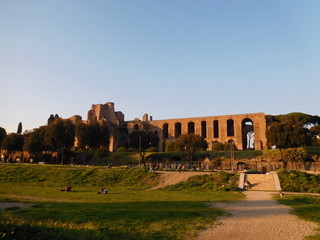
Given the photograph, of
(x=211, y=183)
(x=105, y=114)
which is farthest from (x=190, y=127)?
(x=211, y=183)

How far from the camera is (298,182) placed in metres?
23.3

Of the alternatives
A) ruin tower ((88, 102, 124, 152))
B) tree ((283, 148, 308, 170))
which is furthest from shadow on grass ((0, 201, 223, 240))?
ruin tower ((88, 102, 124, 152))

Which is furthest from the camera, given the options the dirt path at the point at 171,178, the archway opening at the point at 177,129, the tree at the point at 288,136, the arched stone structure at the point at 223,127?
the archway opening at the point at 177,129

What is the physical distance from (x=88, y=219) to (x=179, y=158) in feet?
144

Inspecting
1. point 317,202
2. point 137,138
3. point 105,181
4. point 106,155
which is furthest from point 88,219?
point 106,155

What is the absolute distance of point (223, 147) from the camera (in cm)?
5462

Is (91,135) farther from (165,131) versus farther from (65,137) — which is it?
(165,131)

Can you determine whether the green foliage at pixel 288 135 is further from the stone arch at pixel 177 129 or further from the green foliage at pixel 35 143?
the green foliage at pixel 35 143

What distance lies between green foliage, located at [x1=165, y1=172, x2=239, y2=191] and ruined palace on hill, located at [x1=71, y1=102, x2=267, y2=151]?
3575cm

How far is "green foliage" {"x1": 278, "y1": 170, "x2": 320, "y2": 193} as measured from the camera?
72.1ft

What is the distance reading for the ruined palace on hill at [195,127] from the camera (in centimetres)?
6078

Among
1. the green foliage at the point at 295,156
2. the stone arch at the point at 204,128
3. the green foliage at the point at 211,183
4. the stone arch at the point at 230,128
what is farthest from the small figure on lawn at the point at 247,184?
the stone arch at the point at 204,128

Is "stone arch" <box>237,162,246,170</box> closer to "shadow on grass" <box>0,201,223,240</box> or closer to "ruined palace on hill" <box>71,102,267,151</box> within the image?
"ruined palace on hill" <box>71,102,267,151</box>

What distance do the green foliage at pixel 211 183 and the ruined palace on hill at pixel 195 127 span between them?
35.7 metres
